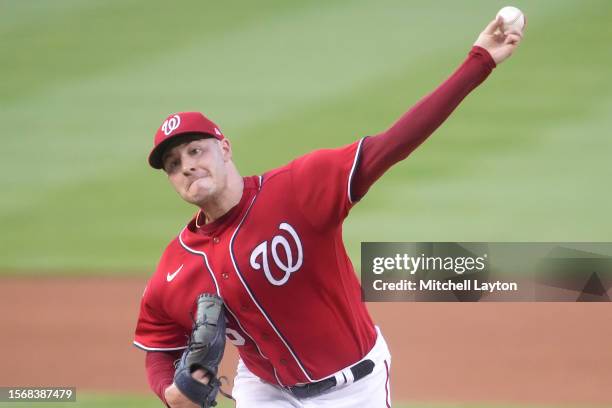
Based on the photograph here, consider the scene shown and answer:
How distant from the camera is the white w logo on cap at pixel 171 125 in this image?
2.44 metres

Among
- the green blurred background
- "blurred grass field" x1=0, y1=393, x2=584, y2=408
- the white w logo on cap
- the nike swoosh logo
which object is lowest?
"blurred grass field" x1=0, y1=393, x2=584, y2=408

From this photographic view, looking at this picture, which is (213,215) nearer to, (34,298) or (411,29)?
(34,298)

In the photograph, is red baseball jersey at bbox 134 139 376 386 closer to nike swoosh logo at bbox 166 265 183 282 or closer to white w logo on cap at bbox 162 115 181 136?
nike swoosh logo at bbox 166 265 183 282

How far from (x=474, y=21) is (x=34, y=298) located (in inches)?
113

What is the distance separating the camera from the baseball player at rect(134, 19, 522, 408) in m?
2.37

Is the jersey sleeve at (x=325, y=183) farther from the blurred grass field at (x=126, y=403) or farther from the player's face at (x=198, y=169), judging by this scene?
the blurred grass field at (x=126, y=403)

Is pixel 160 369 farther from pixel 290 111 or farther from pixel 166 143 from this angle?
pixel 290 111

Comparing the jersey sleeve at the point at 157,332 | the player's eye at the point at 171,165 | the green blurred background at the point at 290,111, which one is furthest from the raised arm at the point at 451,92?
the green blurred background at the point at 290,111

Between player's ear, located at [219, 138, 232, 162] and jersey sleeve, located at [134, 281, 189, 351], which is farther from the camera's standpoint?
jersey sleeve, located at [134, 281, 189, 351]

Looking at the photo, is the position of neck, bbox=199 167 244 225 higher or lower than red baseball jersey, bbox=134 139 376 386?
higher

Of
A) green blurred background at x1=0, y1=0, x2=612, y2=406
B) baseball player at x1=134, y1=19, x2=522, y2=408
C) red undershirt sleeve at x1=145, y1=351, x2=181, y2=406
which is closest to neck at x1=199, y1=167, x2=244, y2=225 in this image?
baseball player at x1=134, y1=19, x2=522, y2=408

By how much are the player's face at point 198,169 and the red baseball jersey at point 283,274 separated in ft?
0.32

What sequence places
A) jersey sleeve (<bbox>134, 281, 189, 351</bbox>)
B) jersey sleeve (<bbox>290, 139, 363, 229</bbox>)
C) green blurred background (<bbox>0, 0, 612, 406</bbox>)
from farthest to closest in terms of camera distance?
1. green blurred background (<bbox>0, 0, 612, 406</bbox>)
2. jersey sleeve (<bbox>134, 281, 189, 351</bbox>)
3. jersey sleeve (<bbox>290, 139, 363, 229</bbox>)

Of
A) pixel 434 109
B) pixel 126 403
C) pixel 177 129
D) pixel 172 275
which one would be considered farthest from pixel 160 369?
pixel 126 403
